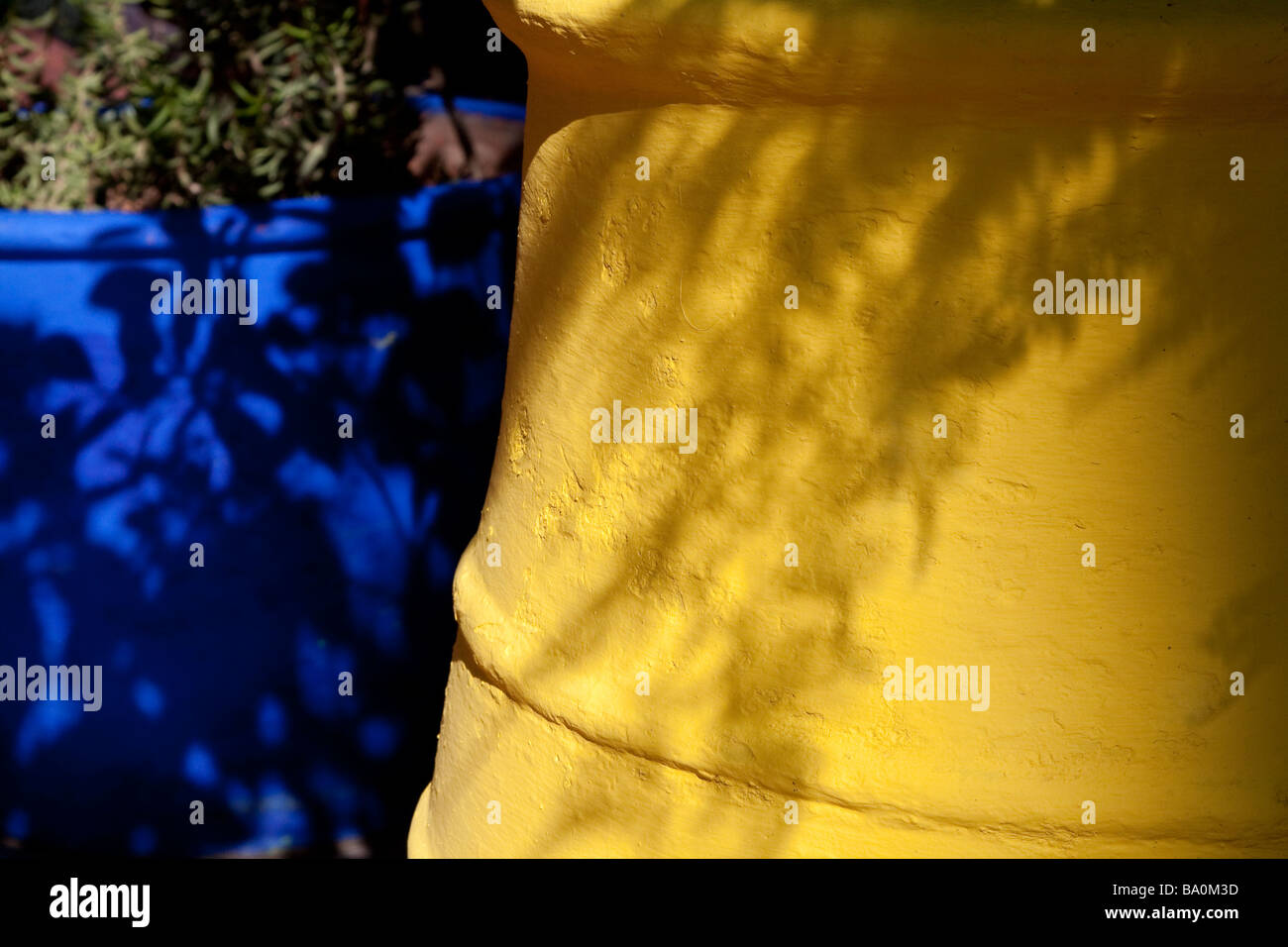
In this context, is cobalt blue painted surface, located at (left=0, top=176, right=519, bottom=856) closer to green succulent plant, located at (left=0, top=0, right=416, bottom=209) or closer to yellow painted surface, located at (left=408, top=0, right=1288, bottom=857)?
green succulent plant, located at (left=0, top=0, right=416, bottom=209)

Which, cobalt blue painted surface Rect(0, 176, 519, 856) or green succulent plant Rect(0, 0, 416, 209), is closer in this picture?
cobalt blue painted surface Rect(0, 176, 519, 856)

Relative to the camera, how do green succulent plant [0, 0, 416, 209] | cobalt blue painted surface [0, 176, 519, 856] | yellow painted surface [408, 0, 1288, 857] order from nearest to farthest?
yellow painted surface [408, 0, 1288, 857], cobalt blue painted surface [0, 176, 519, 856], green succulent plant [0, 0, 416, 209]

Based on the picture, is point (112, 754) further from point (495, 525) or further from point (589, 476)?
point (589, 476)

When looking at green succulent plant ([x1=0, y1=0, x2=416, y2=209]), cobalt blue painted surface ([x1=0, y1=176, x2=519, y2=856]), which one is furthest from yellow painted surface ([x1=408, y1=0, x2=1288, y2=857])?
green succulent plant ([x1=0, y1=0, x2=416, y2=209])

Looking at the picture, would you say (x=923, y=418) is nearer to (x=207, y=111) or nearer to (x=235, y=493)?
(x=235, y=493)

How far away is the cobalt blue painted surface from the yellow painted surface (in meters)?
0.99

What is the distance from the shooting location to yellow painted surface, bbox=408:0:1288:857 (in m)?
1.66

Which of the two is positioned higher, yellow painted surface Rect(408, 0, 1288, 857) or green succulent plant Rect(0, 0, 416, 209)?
green succulent plant Rect(0, 0, 416, 209)

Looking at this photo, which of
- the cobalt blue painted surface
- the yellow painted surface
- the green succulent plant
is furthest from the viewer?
the green succulent plant

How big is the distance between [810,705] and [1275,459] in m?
0.69

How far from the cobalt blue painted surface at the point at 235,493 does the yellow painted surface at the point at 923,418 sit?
989mm

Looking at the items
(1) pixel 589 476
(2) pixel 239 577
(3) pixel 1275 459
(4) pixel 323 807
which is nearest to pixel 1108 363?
(3) pixel 1275 459

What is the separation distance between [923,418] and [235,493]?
1.66m

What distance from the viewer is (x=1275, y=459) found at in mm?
1789
